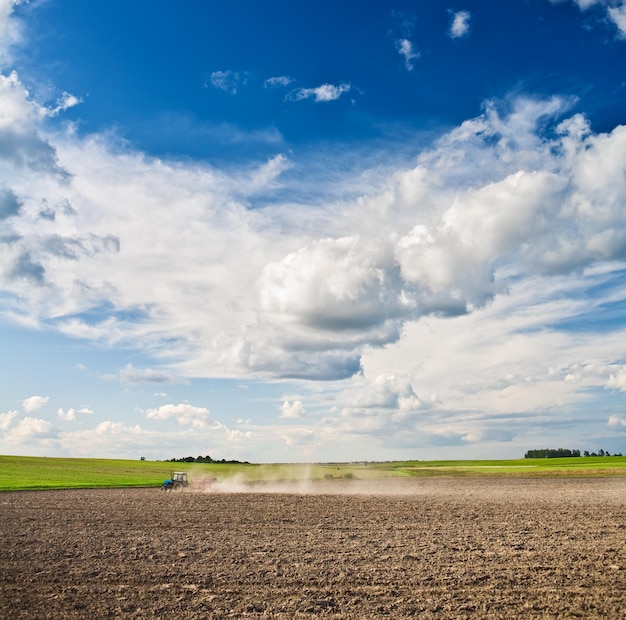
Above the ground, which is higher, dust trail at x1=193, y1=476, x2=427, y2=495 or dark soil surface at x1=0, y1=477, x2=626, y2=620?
dark soil surface at x1=0, y1=477, x2=626, y2=620

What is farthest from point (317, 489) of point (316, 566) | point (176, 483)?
point (316, 566)

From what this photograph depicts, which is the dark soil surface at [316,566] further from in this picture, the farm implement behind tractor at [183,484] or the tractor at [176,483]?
the farm implement behind tractor at [183,484]

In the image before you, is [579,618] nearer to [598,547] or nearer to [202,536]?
[598,547]

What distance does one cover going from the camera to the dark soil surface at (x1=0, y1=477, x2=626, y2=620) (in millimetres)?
14656

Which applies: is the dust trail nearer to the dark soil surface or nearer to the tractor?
the tractor

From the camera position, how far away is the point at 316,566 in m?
19.6

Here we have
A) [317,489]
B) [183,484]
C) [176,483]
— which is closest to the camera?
[176,483]

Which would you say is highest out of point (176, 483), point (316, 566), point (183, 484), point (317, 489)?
point (316, 566)

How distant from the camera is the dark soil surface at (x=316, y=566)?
48.1 ft

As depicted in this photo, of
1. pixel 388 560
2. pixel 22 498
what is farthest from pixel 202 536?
pixel 22 498

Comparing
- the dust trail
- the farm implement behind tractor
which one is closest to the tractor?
the farm implement behind tractor

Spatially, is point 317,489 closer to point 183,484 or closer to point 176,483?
point 183,484

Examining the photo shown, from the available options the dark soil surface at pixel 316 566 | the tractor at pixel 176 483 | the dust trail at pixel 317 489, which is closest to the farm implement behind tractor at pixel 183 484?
the tractor at pixel 176 483

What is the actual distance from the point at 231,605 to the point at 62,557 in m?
9.80
